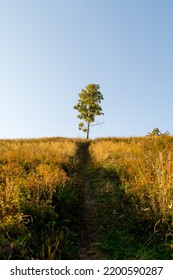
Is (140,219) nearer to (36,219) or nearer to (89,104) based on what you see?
(36,219)

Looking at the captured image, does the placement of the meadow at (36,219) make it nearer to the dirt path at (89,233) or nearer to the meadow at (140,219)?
the dirt path at (89,233)

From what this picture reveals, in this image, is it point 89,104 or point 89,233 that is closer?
point 89,233

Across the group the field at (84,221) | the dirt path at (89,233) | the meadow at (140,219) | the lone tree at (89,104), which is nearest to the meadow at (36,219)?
the field at (84,221)

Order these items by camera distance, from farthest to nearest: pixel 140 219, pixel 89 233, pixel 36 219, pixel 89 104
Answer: pixel 89 104
pixel 89 233
pixel 140 219
pixel 36 219

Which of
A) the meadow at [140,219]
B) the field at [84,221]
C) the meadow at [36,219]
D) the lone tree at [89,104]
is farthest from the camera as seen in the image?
the lone tree at [89,104]

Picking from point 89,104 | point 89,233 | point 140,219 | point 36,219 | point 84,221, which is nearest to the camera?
point 36,219

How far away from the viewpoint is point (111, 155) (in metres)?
15.8

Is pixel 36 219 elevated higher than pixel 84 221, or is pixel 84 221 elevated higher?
pixel 36 219

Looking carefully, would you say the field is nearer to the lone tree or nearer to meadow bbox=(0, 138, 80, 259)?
meadow bbox=(0, 138, 80, 259)

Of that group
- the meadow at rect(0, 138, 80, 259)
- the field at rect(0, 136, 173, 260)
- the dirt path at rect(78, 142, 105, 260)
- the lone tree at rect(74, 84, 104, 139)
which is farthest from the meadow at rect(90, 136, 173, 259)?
the lone tree at rect(74, 84, 104, 139)

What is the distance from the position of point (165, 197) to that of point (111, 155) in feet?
28.7

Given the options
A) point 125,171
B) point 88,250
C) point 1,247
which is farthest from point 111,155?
point 1,247

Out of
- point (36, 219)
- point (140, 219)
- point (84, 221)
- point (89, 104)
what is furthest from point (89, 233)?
point (89, 104)
